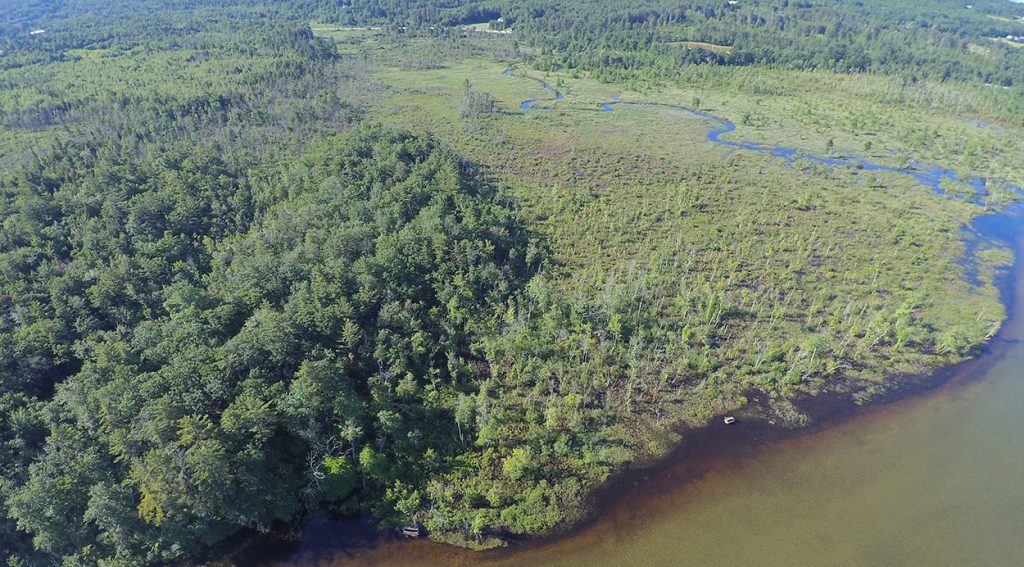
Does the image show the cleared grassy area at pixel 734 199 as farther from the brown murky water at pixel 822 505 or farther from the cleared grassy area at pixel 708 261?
the brown murky water at pixel 822 505

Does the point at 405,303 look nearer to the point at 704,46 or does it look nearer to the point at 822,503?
the point at 822,503

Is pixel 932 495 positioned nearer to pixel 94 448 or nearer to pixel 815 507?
pixel 815 507

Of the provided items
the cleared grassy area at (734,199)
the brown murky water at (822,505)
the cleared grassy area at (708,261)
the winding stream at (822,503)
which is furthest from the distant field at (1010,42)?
the brown murky water at (822,505)

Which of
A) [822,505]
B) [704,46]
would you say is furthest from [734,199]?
[704,46]

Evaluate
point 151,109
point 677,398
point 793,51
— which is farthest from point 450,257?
point 793,51

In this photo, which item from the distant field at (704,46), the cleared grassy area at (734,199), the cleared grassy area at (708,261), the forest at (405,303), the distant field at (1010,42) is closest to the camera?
the forest at (405,303)
